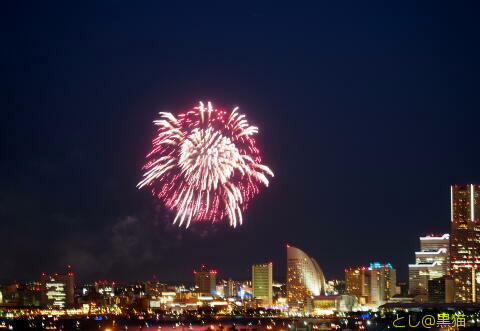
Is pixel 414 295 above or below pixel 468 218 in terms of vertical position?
below

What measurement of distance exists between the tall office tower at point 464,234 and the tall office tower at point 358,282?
32.8 meters

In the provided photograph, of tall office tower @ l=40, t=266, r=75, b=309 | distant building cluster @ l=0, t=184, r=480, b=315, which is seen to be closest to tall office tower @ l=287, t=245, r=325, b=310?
distant building cluster @ l=0, t=184, r=480, b=315

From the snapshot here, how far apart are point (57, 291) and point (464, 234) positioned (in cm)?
7305

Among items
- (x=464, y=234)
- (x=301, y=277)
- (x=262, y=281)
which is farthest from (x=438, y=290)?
(x=262, y=281)

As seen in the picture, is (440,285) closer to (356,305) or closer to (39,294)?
(356,305)

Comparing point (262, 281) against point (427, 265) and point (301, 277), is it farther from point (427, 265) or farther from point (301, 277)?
point (427, 265)

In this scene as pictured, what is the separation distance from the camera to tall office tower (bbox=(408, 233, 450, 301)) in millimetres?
155375

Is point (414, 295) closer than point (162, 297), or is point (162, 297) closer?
point (414, 295)

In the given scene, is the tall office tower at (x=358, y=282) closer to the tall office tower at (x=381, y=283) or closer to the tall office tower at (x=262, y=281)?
the tall office tower at (x=381, y=283)

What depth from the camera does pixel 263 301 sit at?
162 m

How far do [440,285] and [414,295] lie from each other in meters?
12.9

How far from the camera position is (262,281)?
167875 mm

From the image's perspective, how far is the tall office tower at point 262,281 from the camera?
6565 inches

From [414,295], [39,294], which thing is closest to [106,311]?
[39,294]
